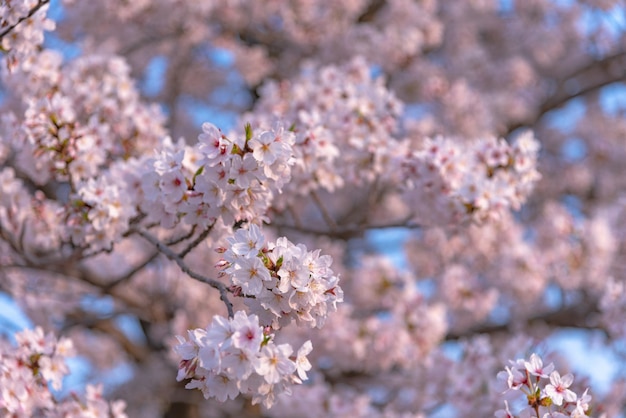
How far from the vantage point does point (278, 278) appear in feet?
8.32

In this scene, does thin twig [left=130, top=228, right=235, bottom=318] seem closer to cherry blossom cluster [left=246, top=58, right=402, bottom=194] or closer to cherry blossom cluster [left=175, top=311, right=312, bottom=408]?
cherry blossom cluster [left=175, top=311, right=312, bottom=408]

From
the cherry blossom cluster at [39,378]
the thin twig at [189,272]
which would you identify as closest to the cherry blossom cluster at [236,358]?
the thin twig at [189,272]

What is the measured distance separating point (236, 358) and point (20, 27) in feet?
7.99

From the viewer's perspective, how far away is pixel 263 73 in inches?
363

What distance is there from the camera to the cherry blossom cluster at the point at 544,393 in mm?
2711

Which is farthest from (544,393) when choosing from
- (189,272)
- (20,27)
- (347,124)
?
(20,27)

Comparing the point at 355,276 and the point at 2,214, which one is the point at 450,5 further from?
the point at 2,214

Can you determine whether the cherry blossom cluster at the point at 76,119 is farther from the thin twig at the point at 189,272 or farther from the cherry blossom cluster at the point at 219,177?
the cherry blossom cluster at the point at 219,177

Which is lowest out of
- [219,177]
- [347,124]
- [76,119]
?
[219,177]

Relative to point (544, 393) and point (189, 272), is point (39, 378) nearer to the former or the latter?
point (189, 272)

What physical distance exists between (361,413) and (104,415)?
239 cm

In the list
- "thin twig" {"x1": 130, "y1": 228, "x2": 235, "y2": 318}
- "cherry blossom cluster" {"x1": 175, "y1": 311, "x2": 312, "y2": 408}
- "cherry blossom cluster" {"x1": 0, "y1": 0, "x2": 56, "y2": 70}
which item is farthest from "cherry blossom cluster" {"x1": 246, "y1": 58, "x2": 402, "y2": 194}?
"cherry blossom cluster" {"x1": 175, "y1": 311, "x2": 312, "y2": 408}

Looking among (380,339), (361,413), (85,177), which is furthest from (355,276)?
Answer: (85,177)

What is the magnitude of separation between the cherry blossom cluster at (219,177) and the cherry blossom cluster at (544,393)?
1.31m
